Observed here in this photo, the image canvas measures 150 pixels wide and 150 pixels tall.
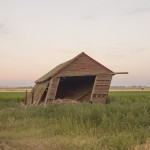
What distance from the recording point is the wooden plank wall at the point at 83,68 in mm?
27703

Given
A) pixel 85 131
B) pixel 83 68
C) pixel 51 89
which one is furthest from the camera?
pixel 83 68

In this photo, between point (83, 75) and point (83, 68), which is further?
point (83, 68)

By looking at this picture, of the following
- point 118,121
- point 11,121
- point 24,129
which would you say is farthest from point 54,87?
point 118,121

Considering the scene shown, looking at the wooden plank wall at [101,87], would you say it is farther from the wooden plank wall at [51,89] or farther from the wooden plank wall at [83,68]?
the wooden plank wall at [51,89]

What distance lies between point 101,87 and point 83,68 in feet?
7.29

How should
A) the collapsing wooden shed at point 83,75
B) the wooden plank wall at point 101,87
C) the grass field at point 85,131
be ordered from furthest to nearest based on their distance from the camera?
the wooden plank wall at point 101,87 → the collapsing wooden shed at point 83,75 → the grass field at point 85,131

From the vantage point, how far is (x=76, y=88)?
108 feet

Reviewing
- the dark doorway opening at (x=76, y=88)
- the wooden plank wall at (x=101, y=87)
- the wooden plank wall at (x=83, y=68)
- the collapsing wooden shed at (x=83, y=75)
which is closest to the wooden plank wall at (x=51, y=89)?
the collapsing wooden shed at (x=83, y=75)

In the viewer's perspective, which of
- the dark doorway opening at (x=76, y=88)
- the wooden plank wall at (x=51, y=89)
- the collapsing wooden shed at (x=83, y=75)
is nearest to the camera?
the wooden plank wall at (x=51, y=89)

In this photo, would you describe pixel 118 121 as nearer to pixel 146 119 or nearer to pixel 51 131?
pixel 146 119

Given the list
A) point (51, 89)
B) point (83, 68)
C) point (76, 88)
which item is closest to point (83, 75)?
point (83, 68)

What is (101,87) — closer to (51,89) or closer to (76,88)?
(51,89)

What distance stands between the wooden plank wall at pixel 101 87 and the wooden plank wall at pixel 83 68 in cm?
53

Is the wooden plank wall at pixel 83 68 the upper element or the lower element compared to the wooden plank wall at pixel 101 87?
upper
